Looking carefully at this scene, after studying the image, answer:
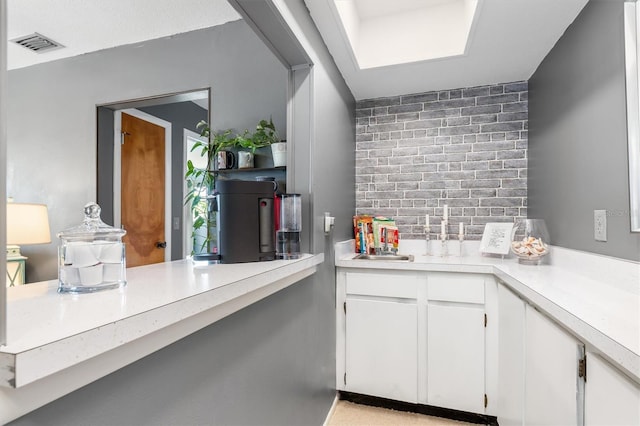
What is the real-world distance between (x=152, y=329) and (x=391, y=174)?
234cm

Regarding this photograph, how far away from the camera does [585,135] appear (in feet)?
5.20

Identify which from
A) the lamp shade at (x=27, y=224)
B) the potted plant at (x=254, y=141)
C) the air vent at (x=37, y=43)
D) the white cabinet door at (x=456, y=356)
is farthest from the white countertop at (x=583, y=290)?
the air vent at (x=37, y=43)

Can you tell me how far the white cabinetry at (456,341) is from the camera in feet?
6.38

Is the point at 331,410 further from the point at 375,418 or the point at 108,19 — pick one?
the point at 108,19

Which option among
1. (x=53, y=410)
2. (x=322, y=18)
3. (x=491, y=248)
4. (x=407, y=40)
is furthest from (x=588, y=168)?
(x=53, y=410)

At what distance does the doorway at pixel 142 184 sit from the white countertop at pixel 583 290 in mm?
1940

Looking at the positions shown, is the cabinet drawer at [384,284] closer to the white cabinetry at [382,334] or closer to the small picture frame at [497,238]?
the white cabinetry at [382,334]

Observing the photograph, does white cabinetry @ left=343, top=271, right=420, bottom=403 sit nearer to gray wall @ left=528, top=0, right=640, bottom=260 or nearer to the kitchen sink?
the kitchen sink

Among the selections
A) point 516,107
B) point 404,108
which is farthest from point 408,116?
point 516,107

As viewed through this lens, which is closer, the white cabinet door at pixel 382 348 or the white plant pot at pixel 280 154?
the white plant pot at pixel 280 154

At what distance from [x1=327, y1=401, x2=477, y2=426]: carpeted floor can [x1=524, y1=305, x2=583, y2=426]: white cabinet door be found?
77 cm

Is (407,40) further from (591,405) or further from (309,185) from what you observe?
(591,405)

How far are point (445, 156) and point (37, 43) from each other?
3.27 meters

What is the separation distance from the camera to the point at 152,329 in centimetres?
63
